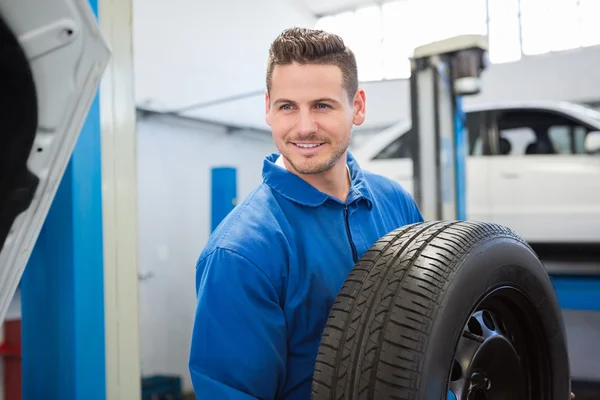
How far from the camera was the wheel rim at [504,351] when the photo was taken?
1246 millimetres

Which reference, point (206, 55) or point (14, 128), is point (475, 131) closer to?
point (206, 55)

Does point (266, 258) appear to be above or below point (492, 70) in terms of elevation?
below

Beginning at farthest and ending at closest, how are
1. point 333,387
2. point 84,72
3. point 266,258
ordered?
point 266,258 → point 333,387 → point 84,72

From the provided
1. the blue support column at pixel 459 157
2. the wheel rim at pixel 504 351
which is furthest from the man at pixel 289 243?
the blue support column at pixel 459 157

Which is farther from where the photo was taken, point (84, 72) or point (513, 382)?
point (513, 382)

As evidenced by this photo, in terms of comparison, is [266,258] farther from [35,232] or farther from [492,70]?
[492,70]

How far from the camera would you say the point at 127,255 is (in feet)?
5.29

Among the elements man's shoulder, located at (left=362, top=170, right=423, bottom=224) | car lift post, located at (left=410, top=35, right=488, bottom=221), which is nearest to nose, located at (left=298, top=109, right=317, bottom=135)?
man's shoulder, located at (left=362, top=170, right=423, bottom=224)

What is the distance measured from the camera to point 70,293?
143 cm

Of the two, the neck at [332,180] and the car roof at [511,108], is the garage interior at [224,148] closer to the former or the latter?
the car roof at [511,108]

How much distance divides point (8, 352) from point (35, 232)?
2.04 m

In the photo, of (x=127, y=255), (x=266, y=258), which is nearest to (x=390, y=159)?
(x=127, y=255)

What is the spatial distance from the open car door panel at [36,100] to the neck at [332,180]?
599 mm

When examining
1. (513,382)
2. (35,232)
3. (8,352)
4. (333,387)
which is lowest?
(8,352)
